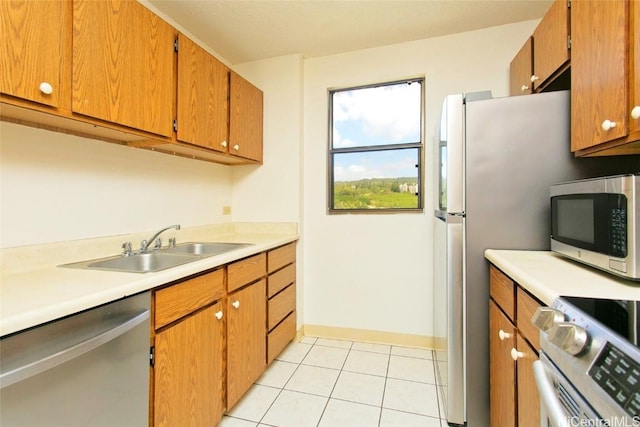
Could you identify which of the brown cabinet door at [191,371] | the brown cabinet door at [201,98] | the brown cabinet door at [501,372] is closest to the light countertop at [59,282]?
the brown cabinet door at [191,371]

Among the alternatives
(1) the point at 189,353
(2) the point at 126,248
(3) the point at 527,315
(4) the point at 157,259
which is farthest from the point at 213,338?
(3) the point at 527,315

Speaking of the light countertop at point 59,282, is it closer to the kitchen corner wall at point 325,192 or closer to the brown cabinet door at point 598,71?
the kitchen corner wall at point 325,192

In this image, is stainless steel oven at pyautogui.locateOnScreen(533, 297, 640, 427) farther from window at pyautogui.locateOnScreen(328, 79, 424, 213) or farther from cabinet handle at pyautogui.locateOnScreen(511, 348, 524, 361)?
window at pyautogui.locateOnScreen(328, 79, 424, 213)

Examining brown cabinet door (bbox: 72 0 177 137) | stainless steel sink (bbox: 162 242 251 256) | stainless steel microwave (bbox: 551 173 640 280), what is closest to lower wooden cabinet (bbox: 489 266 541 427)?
stainless steel microwave (bbox: 551 173 640 280)

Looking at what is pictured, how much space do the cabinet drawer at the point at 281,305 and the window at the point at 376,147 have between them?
83 cm

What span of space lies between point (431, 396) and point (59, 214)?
7.50 feet

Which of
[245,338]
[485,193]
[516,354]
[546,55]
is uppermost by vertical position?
[546,55]

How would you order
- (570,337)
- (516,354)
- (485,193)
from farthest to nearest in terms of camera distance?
(485,193)
(516,354)
(570,337)

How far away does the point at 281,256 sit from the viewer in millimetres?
2211

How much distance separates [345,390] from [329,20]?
2569mm

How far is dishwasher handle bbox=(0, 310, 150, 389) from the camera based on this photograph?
0.69 metres

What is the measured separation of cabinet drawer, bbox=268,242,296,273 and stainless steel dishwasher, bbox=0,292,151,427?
1.03 m

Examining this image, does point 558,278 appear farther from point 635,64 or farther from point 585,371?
point 635,64

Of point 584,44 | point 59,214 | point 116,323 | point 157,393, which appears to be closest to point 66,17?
point 59,214
